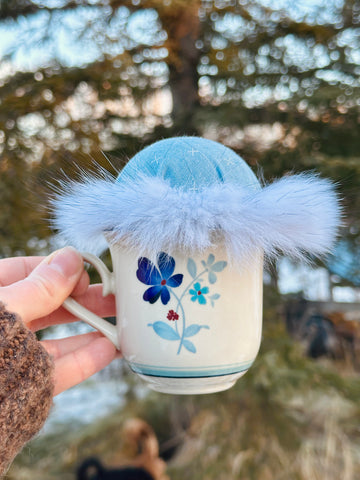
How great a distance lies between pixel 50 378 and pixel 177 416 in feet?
3.85

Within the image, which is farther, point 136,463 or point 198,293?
point 136,463

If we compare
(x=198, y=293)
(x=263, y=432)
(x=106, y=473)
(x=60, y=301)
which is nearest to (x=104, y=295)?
(x=60, y=301)

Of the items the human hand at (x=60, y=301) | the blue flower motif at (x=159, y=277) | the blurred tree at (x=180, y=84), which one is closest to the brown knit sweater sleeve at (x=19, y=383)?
the human hand at (x=60, y=301)

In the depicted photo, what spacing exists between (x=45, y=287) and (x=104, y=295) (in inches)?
3.3

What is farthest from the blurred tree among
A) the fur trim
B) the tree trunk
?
the fur trim

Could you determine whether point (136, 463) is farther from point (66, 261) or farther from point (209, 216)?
point (209, 216)

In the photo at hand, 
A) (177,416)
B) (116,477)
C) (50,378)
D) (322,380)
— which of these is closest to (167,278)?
(50,378)

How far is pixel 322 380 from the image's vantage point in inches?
50.0

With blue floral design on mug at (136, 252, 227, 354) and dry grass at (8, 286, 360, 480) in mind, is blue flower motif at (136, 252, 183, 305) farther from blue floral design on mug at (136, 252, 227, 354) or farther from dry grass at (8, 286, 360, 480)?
dry grass at (8, 286, 360, 480)

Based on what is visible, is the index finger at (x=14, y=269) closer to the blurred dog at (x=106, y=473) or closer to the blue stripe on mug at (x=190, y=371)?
the blue stripe on mug at (x=190, y=371)

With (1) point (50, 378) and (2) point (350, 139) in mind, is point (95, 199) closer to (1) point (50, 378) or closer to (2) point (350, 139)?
(1) point (50, 378)

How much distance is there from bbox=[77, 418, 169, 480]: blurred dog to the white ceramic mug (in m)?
0.99

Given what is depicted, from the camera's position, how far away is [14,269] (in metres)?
0.77

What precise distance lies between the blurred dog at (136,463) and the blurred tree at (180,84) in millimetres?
716
